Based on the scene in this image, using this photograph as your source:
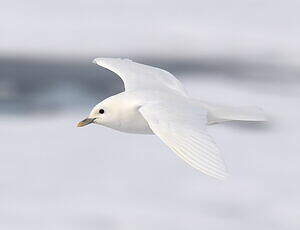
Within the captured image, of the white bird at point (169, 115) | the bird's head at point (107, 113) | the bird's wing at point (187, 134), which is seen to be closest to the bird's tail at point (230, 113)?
the white bird at point (169, 115)

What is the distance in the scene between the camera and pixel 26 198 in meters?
6.78

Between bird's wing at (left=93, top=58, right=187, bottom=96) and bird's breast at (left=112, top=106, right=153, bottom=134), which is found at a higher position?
bird's wing at (left=93, top=58, right=187, bottom=96)

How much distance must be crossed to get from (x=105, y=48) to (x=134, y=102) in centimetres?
490

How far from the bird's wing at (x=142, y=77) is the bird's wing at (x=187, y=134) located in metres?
0.64

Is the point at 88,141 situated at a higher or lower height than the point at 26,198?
higher

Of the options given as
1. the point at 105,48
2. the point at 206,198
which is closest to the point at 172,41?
the point at 105,48

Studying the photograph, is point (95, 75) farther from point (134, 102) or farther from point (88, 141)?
point (134, 102)

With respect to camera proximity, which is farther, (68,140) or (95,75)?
(95,75)

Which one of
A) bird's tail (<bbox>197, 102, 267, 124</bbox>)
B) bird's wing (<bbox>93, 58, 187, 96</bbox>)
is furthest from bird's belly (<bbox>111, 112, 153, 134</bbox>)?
bird's wing (<bbox>93, 58, 187, 96</bbox>)

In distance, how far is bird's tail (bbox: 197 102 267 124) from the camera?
466cm

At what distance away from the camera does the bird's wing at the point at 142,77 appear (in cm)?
514

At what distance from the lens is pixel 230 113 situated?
4.72 metres

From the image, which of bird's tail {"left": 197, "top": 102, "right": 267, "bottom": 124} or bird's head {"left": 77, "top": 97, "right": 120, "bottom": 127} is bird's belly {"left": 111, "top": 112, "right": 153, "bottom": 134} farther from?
bird's tail {"left": 197, "top": 102, "right": 267, "bottom": 124}

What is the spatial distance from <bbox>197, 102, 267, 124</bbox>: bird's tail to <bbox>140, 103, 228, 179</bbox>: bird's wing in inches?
7.5
